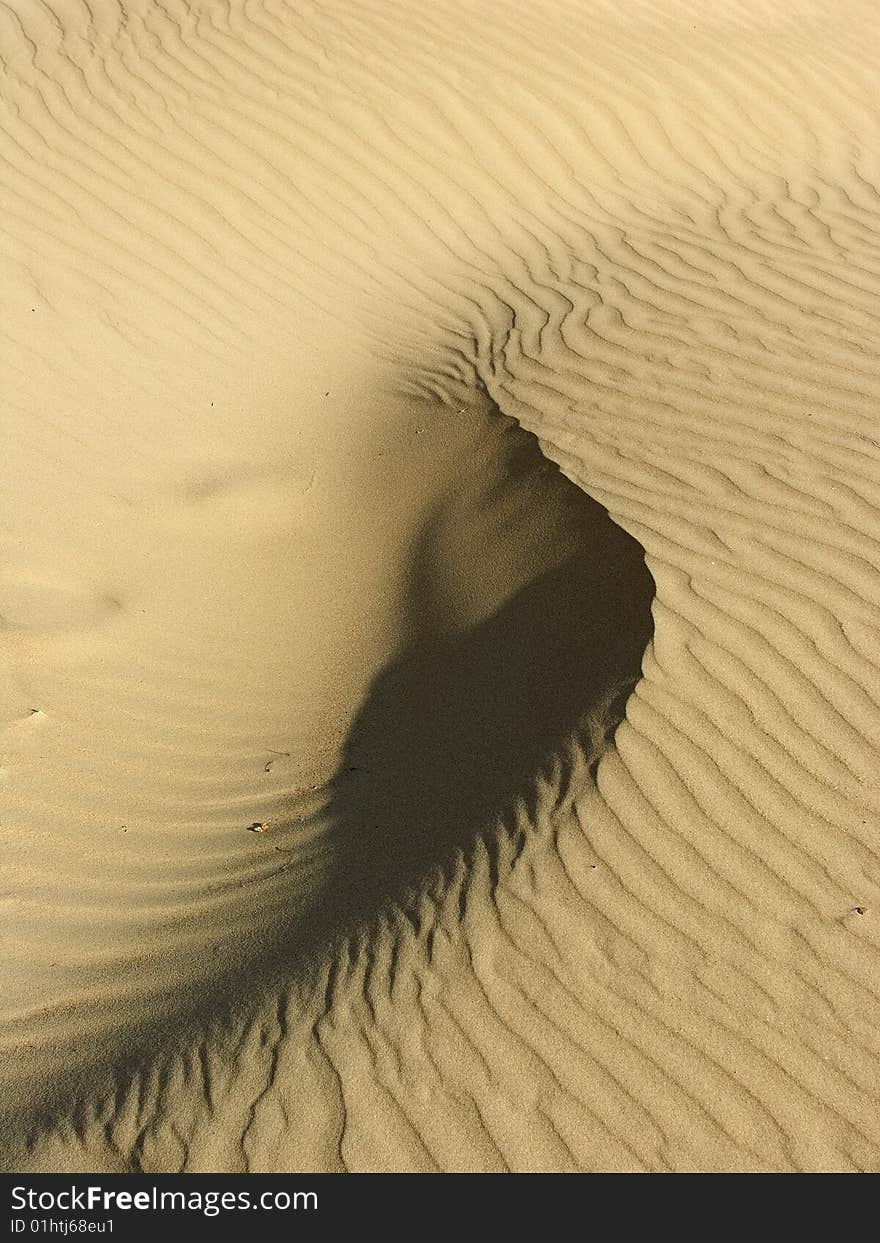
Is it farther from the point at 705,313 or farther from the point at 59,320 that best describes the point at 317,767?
the point at 59,320

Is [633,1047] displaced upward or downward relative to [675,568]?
downward

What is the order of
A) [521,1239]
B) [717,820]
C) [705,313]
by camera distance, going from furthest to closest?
[705,313]
[717,820]
[521,1239]

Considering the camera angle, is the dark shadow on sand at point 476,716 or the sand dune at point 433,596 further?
the dark shadow on sand at point 476,716

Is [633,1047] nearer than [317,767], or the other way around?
[633,1047]

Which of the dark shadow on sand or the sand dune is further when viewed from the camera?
the dark shadow on sand

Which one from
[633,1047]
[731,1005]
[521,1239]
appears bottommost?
[521,1239]

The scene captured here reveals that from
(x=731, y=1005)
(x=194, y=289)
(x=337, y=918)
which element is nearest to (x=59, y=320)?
(x=194, y=289)

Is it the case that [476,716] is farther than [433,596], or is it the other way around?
[433,596]

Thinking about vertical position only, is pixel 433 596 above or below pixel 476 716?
below
